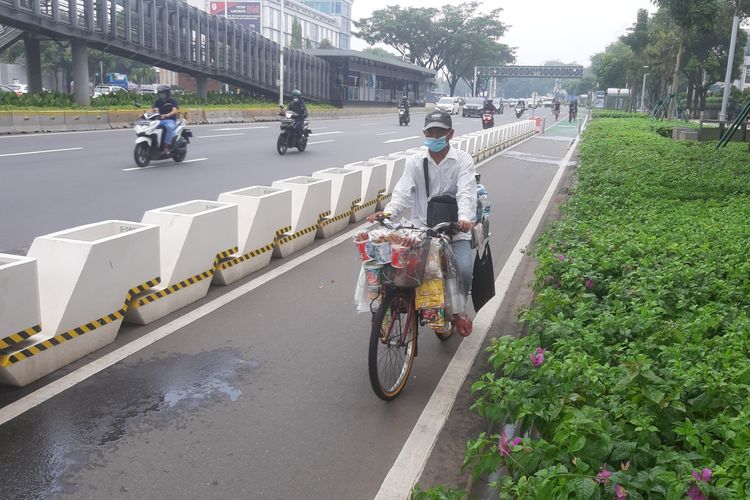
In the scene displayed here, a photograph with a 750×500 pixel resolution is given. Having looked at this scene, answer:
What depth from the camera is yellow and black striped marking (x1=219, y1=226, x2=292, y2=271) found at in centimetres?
699

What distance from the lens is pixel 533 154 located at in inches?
952

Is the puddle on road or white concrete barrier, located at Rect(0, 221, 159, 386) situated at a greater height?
white concrete barrier, located at Rect(0, 221, 159, 386)

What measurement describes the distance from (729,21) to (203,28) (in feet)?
94.7

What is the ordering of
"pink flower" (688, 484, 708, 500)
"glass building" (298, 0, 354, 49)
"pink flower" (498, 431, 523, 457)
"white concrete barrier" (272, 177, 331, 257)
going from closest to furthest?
"pink flower" (688, 484, 708, 500) → "pink flower" (498, 431, 523, 457) → "white concrete barrier" (272, 177, 331, 257) → "glass building" (298, 0, 354, 49)

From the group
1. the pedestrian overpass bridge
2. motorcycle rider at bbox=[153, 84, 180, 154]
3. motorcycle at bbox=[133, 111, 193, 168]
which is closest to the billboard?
the pedestrian overpass bridge

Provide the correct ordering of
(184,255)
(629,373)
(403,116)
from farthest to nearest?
(403,116)
(184,255)
(629,373)

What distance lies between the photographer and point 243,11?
324ft

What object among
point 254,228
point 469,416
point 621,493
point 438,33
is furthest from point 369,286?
point 438,33

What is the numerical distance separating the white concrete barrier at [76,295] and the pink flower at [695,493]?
3776 mm

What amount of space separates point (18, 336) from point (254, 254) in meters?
3.25

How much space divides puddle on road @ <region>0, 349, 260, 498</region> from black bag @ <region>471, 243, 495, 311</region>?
169cm

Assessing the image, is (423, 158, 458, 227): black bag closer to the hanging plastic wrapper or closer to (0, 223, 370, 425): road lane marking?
(0, 223, 370, 425): road lane marking

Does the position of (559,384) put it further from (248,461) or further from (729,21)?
(729,21)

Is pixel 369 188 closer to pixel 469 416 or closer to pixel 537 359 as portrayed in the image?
pixel 469 416
